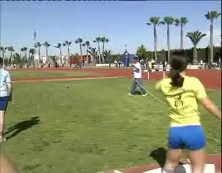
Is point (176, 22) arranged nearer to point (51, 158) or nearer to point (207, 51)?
point (207, 51)

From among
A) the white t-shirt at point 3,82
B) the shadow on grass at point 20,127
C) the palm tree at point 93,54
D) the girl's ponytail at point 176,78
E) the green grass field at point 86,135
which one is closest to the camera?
the girl's ponytail at point 176,78

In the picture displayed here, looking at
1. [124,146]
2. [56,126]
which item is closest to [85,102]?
[56,126]

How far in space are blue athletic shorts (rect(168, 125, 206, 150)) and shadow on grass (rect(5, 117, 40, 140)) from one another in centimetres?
506

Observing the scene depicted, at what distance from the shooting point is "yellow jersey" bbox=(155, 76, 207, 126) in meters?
4.32

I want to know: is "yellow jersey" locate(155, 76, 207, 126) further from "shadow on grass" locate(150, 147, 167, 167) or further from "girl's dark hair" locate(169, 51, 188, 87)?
"shadow on grass" locate(150, 147, 167, 167)

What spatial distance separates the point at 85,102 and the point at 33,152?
7901mm

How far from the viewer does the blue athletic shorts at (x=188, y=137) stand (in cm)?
434

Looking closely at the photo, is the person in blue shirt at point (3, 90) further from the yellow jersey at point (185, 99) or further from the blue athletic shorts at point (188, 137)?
the blue athletic shorts at point (188, 137)

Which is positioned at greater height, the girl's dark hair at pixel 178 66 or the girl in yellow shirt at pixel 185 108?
the girl's dark hair at pixel 178 66

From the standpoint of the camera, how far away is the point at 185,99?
438 centimetres

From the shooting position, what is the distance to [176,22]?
9631 cm

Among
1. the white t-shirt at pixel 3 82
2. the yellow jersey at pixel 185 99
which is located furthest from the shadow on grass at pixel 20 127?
the yellow jersey at pixel 185 99

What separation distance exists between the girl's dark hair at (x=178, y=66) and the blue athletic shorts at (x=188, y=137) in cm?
46

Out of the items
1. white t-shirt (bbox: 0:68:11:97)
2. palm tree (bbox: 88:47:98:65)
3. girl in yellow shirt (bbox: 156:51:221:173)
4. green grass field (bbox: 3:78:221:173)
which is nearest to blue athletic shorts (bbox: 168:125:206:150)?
girl in yellow shirt (bbox: 156:51:221:173)
